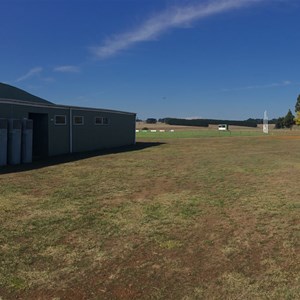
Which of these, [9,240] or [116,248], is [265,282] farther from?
[9,240]

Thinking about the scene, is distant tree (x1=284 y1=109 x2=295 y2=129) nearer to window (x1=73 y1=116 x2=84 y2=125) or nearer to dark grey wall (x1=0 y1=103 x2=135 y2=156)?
dark grey wall (x1=0 y1=103 x2=135 y2=156)

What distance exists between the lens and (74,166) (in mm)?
15734

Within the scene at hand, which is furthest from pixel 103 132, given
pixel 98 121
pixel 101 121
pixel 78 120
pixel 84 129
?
pixel 78 120

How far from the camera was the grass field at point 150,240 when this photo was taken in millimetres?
4340

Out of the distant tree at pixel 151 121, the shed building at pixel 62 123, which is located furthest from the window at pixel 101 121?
the distant tree at pixel 151 121

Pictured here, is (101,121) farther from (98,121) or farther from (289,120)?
(289,120)

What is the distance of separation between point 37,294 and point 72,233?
6.92 ft

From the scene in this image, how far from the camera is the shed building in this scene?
18.3 m

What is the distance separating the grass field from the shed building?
7.93 m

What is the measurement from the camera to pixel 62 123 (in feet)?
71.3

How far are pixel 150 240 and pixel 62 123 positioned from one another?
663 inches

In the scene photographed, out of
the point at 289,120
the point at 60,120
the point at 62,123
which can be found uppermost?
the point at 289,120

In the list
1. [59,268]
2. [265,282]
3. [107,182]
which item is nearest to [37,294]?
[59,268]

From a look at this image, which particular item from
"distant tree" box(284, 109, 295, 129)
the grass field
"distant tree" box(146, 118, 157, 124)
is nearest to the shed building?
the grass field
